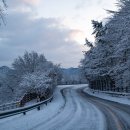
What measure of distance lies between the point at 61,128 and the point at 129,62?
27.1 metres

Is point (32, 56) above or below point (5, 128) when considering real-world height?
above

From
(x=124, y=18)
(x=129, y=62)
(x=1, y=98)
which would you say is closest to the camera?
(x=124, y=18)

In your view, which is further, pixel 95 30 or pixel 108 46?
pixel 95 30

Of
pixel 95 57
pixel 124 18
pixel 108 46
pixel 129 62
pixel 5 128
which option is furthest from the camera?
pixel 95 57

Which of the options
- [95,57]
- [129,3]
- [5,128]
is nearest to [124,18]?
[129,3]

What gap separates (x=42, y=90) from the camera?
5969 cm

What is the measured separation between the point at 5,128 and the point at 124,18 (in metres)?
25.2

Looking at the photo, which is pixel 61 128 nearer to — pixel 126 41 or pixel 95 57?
pixel 126 41

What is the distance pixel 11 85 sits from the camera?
98812mm

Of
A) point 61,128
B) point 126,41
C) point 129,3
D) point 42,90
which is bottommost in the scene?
point 61,128

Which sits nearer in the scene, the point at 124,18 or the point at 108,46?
the point at 124,18

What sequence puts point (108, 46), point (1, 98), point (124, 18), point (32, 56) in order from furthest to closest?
point (32, 56) → point (1, 98) → point (108, 46) → point (124, 18)

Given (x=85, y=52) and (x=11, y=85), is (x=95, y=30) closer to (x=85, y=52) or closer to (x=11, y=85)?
(x=85, y=52)

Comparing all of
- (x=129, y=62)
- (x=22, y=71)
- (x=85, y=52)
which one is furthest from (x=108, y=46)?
(x=22, y=71)
